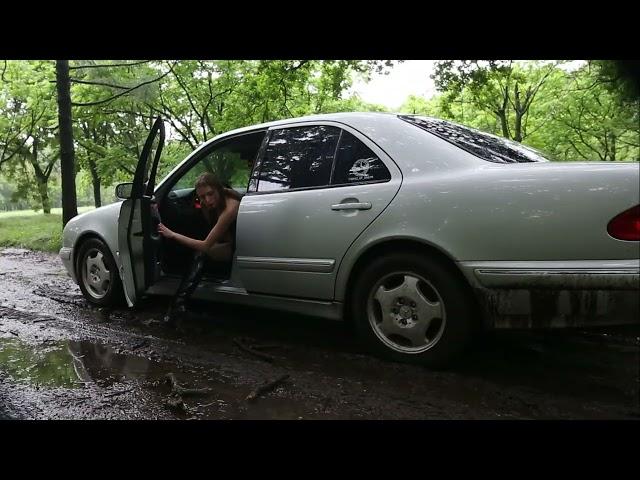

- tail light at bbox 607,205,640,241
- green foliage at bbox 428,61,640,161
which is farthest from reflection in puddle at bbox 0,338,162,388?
green foliage at bbox 428,61,640,161

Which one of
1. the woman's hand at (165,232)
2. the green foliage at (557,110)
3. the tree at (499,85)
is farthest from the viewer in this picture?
the green foliage at (557,110)

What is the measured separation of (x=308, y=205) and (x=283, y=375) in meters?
1.15

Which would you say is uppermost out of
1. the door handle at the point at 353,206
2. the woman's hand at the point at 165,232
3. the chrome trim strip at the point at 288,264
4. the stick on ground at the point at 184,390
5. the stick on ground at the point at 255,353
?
the door handle at the point at 353,206

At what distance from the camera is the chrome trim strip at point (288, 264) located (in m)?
3.09

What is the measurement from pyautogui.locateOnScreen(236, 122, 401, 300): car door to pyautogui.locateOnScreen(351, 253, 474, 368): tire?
0.29 meters

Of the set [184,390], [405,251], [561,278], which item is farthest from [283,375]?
[561,278]

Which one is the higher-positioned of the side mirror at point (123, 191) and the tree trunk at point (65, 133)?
the tree trunk at point (65, 133)

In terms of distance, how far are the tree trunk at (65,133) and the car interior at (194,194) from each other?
6058 millimetres

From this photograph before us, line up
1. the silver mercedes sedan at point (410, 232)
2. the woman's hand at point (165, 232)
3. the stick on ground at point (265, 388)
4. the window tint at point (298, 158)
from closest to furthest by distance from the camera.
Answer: the silver mercedes sedan at point (410, 232), the stick on ground at point (265, 388), the window tint at point (298, 158), the woman's hand at point (165, 232)

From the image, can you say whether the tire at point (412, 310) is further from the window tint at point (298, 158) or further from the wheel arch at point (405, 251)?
the window tint at point (298, 158)

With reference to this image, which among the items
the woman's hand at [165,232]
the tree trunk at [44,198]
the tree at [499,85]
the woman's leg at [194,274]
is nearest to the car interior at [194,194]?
the woman's leg at [194,274]
